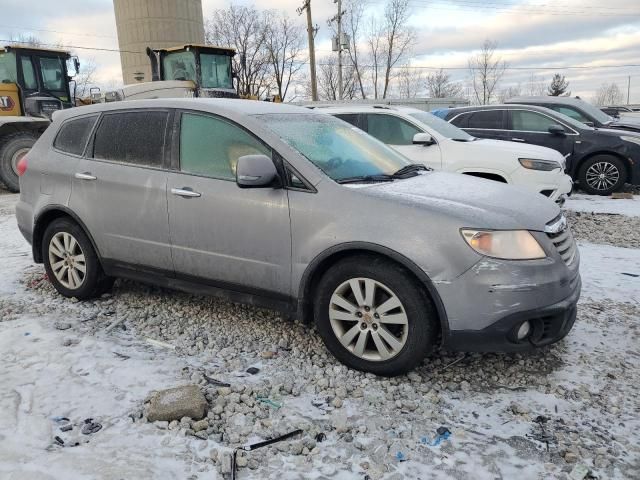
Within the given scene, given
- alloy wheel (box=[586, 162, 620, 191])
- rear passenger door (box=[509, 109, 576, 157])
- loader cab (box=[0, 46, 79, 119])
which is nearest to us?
alloy wheel (box=[586, 162, 620, 191])

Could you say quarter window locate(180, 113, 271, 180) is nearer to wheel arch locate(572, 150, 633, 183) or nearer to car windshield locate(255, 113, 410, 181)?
car windshield locate(255, 113, 410, 181)

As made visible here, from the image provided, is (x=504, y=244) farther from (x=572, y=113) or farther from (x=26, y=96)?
(x=26, y=96)

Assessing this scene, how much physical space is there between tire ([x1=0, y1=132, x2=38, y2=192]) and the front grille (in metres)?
11.2

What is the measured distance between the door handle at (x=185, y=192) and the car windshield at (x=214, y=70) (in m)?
12.1

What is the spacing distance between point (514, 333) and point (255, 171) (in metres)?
1.82

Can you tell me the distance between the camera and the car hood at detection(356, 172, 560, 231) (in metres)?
2.94

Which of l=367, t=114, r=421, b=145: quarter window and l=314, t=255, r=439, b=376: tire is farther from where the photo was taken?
l=367, t=114, r=421, b=145: quarter window

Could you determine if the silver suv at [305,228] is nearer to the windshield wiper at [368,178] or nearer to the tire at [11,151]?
the windshield wiper at [368,178]

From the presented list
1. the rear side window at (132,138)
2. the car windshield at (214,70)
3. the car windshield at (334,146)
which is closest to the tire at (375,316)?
the car windshield at (334,146)

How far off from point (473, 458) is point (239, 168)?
211 centimetres

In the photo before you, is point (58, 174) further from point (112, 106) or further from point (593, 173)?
point (593, 173)

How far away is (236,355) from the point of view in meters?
3.53

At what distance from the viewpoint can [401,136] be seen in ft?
25.6

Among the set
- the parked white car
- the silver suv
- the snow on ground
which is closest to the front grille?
the silver suv
